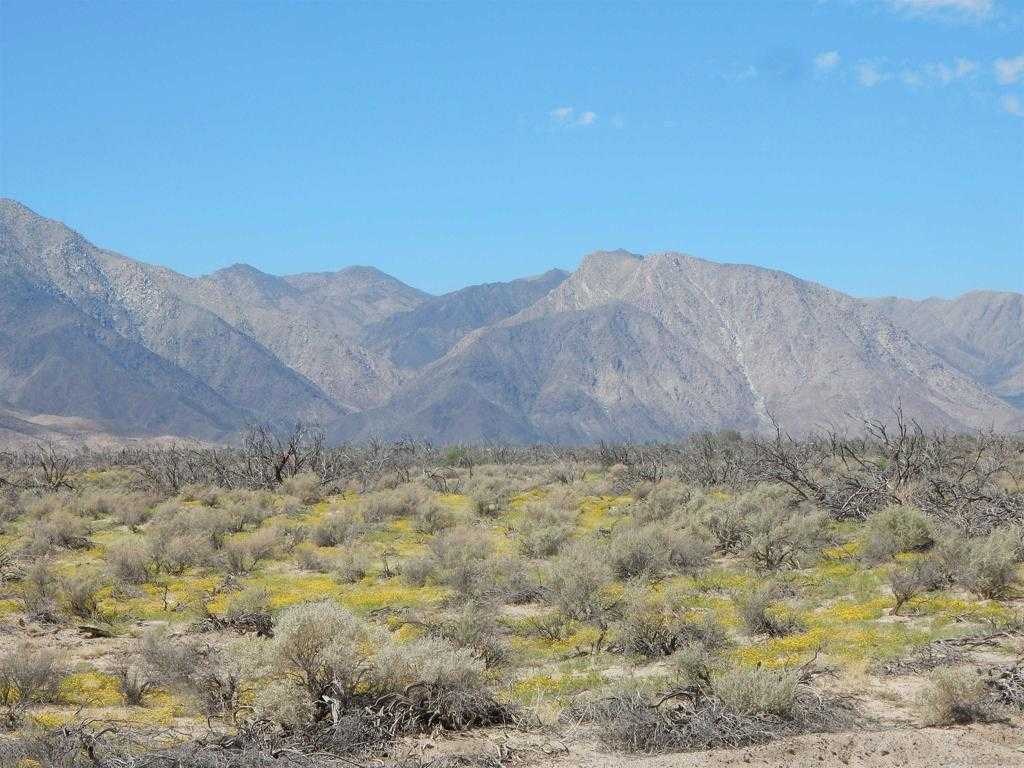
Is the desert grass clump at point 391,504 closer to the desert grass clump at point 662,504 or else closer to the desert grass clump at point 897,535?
the desert grass clump at point 662,504

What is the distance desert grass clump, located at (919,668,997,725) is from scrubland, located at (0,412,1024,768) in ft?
0.08

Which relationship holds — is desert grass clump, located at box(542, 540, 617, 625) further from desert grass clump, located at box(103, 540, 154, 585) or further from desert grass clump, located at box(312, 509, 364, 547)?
desert grass clump, located at box(312, 509, 364, 547)

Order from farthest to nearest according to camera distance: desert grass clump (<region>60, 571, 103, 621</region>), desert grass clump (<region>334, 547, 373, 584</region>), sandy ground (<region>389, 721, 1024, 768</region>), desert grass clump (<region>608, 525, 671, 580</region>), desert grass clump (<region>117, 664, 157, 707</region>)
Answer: desert grass clump (<region>334, 547, 373, 584</region>) < desert grass clump (<region>608, 525, 671, 580</region>) < desert grass clump (<region>60, 571, 103, 621</region>) < desert grass clump (<region>117, 664, 157, 707</region>) < sandy ground (<region>389, 721, 1024, 768</region>)

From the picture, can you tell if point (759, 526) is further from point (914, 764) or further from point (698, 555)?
point (914, 764)

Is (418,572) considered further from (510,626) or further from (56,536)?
(56,536)

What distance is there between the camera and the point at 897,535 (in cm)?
1909

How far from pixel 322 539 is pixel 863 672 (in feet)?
51.6

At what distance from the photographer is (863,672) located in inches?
463

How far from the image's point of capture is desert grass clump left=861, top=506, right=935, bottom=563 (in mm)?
18844

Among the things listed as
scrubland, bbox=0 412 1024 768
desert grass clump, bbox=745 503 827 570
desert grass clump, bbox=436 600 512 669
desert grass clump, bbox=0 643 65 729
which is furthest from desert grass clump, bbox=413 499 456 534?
desert grass clump, bbox=0 643 65 729

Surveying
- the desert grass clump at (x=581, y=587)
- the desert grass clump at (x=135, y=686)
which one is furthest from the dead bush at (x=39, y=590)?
the desert grass clump at (x=581, y=587)

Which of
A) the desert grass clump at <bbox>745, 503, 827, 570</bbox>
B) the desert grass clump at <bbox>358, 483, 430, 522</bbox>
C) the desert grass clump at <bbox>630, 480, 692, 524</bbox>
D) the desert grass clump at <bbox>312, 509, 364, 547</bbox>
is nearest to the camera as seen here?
the desert grass clump at <bbox>745, 503, 827, 570</bbox>

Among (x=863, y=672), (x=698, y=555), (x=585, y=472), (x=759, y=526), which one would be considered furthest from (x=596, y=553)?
(x=585, y=472)

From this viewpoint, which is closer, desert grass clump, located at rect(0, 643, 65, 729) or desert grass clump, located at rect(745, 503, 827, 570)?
desert grass clump, located at rect(0, 643, 65, 729)
